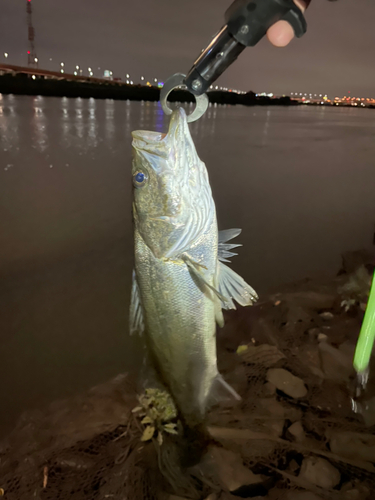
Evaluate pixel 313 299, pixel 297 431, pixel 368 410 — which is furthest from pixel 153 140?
pixel 313 299

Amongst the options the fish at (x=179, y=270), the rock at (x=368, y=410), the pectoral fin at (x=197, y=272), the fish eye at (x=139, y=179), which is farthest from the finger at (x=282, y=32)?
the rock at (x=368, y=410)

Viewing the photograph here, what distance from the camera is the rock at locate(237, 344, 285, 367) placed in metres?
3.14

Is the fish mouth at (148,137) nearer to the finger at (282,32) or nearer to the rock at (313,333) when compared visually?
the finger at (282,32)

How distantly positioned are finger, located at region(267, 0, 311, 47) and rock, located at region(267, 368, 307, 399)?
266 cm

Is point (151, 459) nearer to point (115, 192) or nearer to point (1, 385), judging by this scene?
point (1, 385)

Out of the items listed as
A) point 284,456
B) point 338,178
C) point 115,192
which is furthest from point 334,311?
point 338,178

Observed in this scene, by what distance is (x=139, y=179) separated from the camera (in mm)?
1899

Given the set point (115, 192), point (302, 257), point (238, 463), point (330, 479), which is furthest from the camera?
point (115, 192)

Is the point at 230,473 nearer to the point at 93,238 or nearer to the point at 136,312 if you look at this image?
the point at 136,312

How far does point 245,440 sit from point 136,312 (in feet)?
4.53

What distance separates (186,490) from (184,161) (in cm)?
223

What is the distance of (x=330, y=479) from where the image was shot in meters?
2.11

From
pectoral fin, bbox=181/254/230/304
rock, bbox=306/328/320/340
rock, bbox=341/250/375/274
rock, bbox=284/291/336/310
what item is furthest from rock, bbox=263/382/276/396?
rock, bbox=341/250/375/274

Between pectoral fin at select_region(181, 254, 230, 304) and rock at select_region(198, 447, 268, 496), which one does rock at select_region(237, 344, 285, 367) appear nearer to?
rock at select_region(198, 447, 268, 496)
